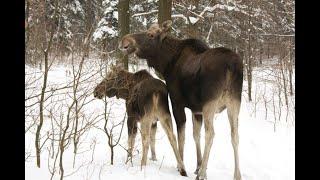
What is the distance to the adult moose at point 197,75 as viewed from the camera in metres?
6.69

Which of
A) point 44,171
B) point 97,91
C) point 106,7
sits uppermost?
point 106,7

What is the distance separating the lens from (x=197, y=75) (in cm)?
695

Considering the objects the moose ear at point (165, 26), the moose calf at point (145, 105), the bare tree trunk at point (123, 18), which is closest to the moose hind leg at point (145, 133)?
the moose calf at point (145, 105)

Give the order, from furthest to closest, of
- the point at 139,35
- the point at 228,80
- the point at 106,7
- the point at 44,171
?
the point at 106,7, the point at 139,35, the point at 228,80, the point at 44,171

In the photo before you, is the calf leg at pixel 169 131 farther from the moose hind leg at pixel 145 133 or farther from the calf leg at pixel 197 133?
the calf leg at pixel 197 133

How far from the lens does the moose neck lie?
25.5 feet

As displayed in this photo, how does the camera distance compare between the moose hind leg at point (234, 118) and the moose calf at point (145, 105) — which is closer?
the moose hind leg at point (234, 118)

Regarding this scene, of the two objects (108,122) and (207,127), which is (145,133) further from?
(108,122)

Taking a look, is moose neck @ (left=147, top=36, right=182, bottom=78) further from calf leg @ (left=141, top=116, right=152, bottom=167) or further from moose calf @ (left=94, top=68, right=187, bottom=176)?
calf leg @ (left=141, top=116, right=152, bottom=167)

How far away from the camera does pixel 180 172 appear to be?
725cm

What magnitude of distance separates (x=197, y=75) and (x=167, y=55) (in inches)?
41.0
